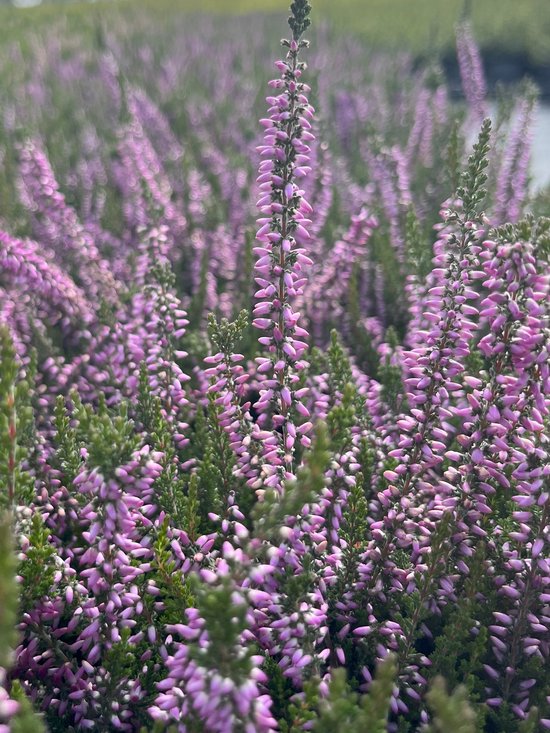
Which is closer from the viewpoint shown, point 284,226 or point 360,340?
point 284,226

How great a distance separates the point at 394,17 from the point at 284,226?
85.3 feet

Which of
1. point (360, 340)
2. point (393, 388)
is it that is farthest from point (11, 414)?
point (360, 340)

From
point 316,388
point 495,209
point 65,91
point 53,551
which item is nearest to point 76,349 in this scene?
point 316,388

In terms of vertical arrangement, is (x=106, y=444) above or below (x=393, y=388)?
below

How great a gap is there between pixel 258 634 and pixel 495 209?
5.51m

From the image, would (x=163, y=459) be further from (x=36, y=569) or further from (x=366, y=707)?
(x=366, y=707)

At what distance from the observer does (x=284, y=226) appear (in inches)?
100.0

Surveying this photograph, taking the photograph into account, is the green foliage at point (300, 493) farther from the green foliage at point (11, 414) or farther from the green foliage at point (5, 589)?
the green foliage at point (11, 414)

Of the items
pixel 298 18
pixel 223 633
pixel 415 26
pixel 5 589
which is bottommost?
pixel 223 633

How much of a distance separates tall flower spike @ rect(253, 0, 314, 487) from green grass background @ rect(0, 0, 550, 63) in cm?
1364

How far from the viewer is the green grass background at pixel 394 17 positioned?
60.5 ft

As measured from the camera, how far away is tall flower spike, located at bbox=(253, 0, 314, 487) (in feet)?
8.16

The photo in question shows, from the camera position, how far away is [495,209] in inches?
259

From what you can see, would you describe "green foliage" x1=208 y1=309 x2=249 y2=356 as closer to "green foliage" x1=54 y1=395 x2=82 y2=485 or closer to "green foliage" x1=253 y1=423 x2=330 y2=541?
"green foliage" x1=54 y1=395 x2=82 y2=485
